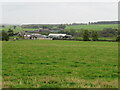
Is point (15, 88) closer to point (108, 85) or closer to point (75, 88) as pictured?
point (75, 88)

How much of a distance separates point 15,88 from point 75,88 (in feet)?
7.50

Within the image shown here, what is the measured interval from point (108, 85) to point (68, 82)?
1.68 meters

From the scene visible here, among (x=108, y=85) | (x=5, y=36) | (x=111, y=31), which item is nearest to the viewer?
(x=108, y=85)

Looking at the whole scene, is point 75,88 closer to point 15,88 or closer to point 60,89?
point 60,89

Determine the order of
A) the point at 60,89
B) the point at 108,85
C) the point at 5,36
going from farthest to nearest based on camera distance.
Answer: the point at 5,36 < the point at 108,85 < the point at 60,89

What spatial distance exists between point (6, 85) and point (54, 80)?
2.14m

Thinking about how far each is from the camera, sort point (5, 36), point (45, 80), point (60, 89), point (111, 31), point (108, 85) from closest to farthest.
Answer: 1. point (60, 89)
2. point (108, 85)
3. point (45, 80)
4. point (5, 36)
5. point (111, 31)

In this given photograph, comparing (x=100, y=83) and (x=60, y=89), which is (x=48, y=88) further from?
(x=100, y=83)

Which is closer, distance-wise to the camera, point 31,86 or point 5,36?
point 31,86

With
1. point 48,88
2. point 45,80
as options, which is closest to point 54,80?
point 45,80

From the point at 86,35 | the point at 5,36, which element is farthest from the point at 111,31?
the point at 5,36

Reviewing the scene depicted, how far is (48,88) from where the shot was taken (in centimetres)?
769

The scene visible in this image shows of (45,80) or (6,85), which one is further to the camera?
(45,80)

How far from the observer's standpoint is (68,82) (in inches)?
340
